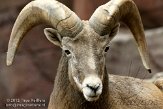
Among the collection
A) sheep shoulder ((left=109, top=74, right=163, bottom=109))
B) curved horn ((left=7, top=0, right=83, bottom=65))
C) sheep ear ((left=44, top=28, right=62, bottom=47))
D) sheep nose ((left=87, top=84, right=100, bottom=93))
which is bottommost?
sheep shoulder ((left=109, top=74, right=163, bottom=109))

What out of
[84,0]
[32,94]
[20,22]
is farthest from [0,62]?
[20,22]

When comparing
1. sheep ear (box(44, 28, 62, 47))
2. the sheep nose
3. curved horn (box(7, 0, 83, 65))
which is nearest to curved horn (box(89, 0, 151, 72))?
curved horn (box(7, 0, 83, 65))

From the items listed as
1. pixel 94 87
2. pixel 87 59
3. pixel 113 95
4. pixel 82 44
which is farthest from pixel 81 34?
pixel 113 95

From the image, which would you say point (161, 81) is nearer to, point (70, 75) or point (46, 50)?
point (70, 75)

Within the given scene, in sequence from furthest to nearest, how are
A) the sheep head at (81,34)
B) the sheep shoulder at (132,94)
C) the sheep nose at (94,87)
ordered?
1. the sheep shoulder at (132,94)
2. the sheep head at (81,34)
3. the sheep nose at (94,87)

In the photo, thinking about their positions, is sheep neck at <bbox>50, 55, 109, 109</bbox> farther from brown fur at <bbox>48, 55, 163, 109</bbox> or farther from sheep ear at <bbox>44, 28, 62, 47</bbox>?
sheep ear at <bbox>44, 28, 62, 47</bbox>

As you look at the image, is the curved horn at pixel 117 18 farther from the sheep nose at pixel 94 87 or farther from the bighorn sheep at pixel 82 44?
the sheep nose at pixel 94 87

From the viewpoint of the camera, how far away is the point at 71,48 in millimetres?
8203

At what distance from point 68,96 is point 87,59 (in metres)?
0.72

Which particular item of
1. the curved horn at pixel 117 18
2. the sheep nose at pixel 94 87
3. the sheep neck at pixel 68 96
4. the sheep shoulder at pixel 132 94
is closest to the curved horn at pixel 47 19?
the curved horn at pixel 117 18

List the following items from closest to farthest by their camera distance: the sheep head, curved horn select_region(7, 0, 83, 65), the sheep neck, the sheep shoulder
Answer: the sheep head
curved horn select_region(7, 0, 83, 65)
the sheep neck
the sheep shoulder

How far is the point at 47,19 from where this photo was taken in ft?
27.8

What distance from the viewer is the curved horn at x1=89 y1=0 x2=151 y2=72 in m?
8.33

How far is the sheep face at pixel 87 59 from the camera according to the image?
307 inches
